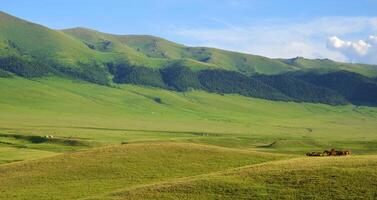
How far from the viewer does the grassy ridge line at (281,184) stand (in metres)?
44.7

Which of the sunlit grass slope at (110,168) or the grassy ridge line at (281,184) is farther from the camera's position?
the sunlit grass slope at (110,168)

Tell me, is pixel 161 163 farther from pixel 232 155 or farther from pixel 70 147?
pixel 70 147

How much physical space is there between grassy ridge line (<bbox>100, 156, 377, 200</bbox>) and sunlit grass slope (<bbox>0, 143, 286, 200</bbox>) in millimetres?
8823

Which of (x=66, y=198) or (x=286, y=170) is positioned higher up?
(x=286, y=170)

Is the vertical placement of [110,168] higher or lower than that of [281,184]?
lower

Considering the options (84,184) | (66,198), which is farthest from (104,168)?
(66,198)

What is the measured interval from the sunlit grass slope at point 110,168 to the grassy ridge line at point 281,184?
28.9 ft

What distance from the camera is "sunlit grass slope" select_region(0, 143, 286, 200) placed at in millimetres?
57406

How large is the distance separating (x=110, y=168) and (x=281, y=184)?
24.0 meters

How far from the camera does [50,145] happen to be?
125625mm

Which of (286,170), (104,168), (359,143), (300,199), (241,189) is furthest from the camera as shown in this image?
(359,143)

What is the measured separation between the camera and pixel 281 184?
47500 millimetres

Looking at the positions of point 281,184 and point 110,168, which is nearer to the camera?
point 281,184

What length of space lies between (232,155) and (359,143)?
336 feet
